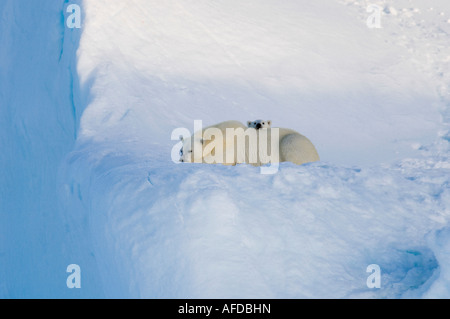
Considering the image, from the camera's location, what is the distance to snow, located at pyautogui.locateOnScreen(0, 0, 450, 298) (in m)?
2.65

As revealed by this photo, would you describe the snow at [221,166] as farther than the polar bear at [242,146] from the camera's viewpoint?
No

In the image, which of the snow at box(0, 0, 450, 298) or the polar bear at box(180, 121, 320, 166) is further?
the polar bear at box(180, 121, 320, 166)

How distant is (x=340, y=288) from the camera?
2.51m

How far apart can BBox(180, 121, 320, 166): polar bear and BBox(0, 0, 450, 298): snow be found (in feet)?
1.02

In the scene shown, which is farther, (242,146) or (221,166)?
(242,146)

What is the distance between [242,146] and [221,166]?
3.66 ft

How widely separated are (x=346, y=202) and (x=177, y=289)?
4.05ft

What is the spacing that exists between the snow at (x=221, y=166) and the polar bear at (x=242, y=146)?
0.31 metres

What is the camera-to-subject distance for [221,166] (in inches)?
142

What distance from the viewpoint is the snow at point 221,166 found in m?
2.65

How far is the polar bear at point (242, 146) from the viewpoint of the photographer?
176 inches

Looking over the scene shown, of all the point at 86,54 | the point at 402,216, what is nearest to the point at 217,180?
the point at 402,216

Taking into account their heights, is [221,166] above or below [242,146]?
below
